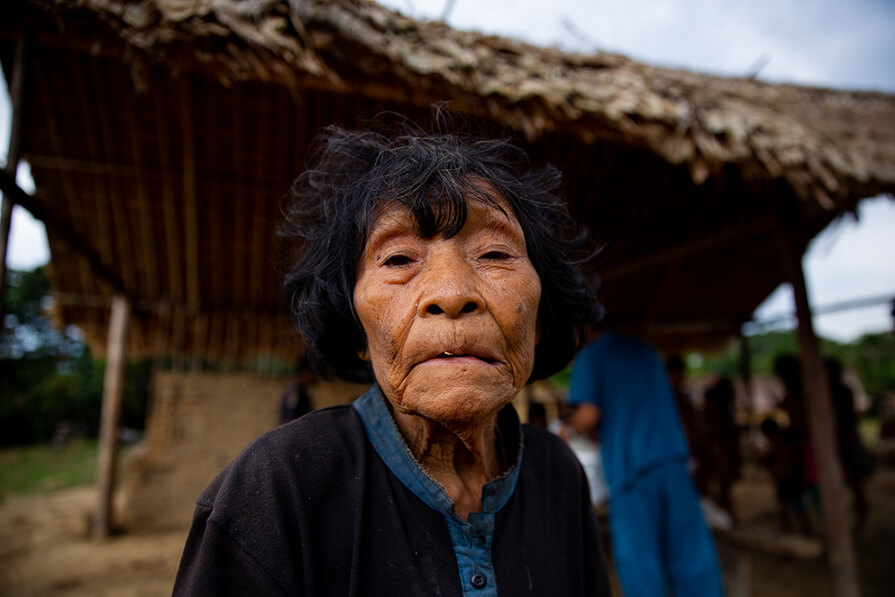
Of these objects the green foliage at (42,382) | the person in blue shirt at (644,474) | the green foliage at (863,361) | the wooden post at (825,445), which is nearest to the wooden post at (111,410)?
the person in blue shirt at (644,474)

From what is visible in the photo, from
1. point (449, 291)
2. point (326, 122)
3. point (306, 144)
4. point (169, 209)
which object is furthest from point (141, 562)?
point (449, 291)

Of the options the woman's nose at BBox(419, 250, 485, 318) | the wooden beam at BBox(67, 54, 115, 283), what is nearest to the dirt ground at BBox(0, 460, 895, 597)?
the wooden beam at BBox(67, 54, 115, 283)

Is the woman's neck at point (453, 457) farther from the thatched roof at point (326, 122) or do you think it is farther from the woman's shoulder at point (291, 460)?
the thatched roof at point (326, 122)

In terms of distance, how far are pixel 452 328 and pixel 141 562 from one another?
5350 millimetres

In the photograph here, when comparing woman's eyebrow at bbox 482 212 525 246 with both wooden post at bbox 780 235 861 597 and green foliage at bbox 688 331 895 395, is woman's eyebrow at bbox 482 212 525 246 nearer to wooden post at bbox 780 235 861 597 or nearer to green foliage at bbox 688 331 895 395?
wooden post at bbox 780 235 861 597

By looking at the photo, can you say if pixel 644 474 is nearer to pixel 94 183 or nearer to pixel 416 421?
pixel 416 421

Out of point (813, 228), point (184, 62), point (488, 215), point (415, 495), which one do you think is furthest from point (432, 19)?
point (813, 228)

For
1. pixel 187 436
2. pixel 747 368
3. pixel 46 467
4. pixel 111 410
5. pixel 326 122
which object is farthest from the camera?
pixel 46 467

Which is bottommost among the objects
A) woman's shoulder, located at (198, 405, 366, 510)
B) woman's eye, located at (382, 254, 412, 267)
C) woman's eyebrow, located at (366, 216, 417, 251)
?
woman's shoulder, located at (198, 405, 366, 510)

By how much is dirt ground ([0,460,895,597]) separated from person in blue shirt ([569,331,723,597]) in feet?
3.70

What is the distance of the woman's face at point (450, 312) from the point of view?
834 millimetres

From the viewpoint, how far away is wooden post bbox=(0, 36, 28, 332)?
1862 millimetres

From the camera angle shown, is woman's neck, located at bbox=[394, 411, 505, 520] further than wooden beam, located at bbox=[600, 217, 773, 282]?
No

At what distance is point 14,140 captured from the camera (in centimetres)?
187
